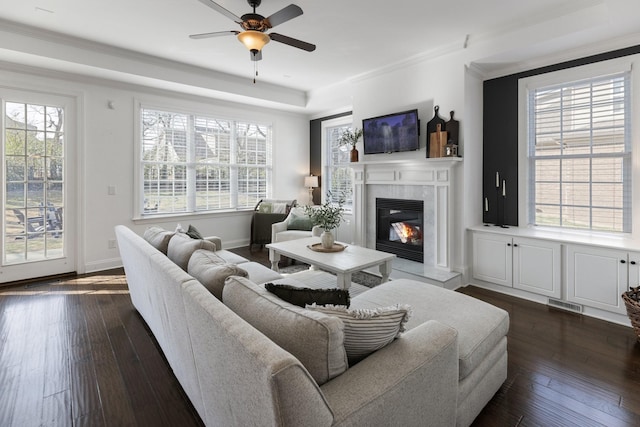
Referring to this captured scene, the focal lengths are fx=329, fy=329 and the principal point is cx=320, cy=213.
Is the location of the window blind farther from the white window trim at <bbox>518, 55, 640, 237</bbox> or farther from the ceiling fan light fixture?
the ceiling fan light fixture

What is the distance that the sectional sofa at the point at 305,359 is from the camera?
90cm

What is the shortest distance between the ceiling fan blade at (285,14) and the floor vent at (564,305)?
358 centimetres

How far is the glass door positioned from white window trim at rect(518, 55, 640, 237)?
570cm

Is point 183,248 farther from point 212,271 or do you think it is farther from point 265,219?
point 265,219

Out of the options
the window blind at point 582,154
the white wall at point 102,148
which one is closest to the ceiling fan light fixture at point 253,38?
the white wall at point 102,148

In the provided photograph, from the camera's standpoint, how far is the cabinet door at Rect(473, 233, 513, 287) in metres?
3.66

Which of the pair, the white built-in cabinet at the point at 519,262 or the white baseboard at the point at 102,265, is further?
the white baseboard at the point at 102,265

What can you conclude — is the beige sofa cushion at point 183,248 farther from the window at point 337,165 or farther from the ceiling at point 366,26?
the window at point 337,165

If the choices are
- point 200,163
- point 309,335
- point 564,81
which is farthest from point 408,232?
point 309,335

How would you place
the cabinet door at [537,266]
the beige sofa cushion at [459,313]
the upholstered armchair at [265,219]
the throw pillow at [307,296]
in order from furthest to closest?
1. the upholstered armchair at [265,219]
2. the cabinet door at [537,266]
3. the beige sofa cushion at [459,313]
4. the throw pillow at [307,296]

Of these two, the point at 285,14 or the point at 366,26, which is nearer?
the point at 285,14

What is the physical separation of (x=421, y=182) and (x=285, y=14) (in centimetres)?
268

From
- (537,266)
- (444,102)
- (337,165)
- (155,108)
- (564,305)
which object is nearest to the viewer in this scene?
(564,305)

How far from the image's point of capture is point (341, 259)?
3305 mm
